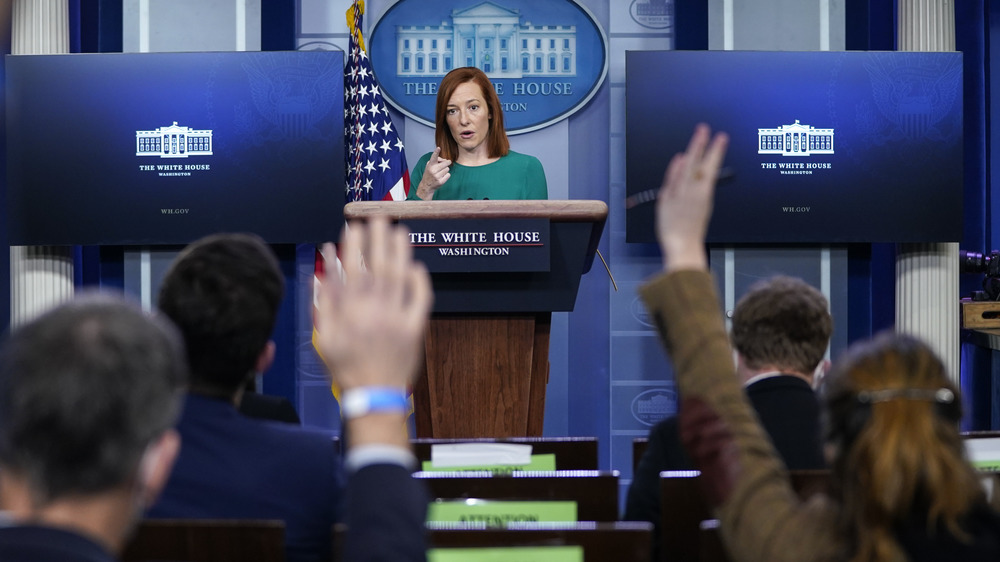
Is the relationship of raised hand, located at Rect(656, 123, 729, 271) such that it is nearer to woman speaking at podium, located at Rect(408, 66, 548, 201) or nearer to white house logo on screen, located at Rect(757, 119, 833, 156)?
woman speaking at podium, located at Rect(408, 66, 548, 201)

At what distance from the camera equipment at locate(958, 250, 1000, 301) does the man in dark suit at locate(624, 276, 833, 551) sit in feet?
11.0

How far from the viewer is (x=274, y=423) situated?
1.42m

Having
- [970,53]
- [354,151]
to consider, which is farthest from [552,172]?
[970,53]

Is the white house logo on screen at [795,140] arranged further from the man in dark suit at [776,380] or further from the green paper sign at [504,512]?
the green paper sign at [504,512]

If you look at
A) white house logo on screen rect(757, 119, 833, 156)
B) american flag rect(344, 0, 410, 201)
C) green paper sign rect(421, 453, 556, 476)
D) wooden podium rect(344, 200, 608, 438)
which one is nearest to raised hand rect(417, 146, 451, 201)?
wooden podium rect(344, 200, 608, 438)

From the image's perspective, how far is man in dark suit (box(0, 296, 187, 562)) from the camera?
0.75 metres

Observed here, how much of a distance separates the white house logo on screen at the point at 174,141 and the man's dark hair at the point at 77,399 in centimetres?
424

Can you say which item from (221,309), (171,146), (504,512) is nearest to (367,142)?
(171,146)

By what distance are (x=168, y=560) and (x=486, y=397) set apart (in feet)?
5.49

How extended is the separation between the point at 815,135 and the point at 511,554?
160 inches

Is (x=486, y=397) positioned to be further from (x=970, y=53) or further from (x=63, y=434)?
(x=970, y=53)

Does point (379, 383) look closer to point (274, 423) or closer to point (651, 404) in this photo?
point (274, 423)

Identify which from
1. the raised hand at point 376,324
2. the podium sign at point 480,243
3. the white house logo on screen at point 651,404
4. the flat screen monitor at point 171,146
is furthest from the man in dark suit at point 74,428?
the white house logo on screen at point 651,404

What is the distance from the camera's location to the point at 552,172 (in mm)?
5207
